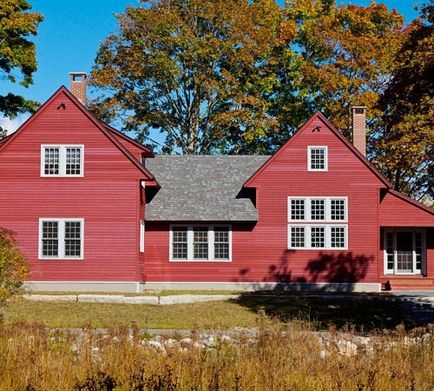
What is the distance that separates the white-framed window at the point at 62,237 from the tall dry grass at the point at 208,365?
21.7 m

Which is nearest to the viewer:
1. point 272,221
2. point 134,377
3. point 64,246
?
point 134,377

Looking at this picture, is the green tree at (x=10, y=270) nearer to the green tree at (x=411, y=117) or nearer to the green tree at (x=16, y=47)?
the green tree at (x=411, y=117)

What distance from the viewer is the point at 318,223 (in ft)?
112

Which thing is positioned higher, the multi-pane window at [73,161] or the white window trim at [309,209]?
the multi-pane window at [73,161]

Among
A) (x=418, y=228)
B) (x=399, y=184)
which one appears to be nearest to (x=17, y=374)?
(x=418, y=228)

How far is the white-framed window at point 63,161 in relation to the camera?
108 ft

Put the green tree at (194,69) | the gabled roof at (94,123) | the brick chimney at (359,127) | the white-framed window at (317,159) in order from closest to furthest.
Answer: the gabled roof at (94,123), the white-framed window at (317,159), the brick chimney at (359,127), the green tree at (194,69)

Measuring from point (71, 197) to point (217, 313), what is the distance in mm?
12081

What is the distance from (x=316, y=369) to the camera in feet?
30.1

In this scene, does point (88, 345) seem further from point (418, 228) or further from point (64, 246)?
point (418, 228)

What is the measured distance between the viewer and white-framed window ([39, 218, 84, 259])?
3222 cm

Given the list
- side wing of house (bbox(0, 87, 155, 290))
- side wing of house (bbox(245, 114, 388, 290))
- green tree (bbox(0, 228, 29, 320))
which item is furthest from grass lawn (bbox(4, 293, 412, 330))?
side wing of house (bbox(0, 87, 155, 290))

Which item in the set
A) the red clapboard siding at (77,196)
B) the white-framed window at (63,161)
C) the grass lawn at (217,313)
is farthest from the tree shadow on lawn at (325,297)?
the white-framed window at (63,161)

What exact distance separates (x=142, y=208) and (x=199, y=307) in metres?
10.1
